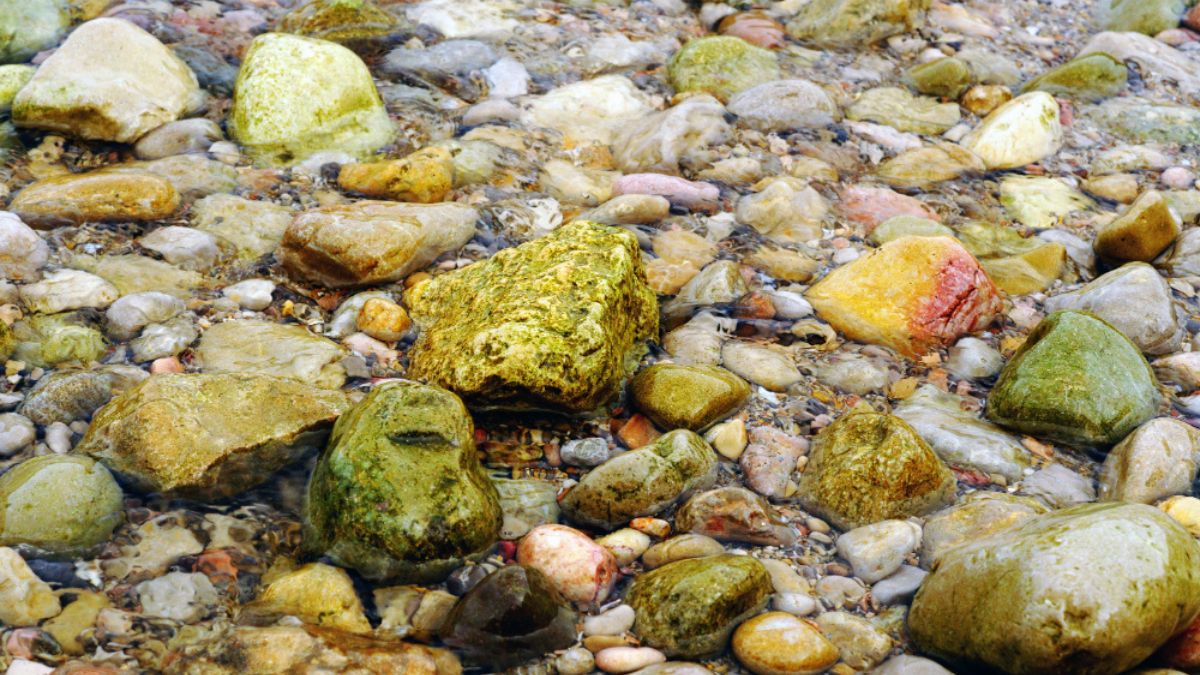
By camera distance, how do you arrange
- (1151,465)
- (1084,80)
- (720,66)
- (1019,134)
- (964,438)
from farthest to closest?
1. (1084,80)
2. (720,66)
3. (1019,134)
4. (964,438)
5. (1151,465)

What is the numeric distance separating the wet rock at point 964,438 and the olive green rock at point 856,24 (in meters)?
4.18

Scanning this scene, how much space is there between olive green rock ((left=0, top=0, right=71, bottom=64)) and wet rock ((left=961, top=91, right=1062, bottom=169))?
5.84m

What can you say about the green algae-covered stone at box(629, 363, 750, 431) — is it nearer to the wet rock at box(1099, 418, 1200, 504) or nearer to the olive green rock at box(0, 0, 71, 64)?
the wet rock at box(1099, 418, 1200, 504)

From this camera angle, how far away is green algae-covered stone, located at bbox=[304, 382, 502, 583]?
3.09 m

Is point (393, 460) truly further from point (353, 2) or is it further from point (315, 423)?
point (353, 2)

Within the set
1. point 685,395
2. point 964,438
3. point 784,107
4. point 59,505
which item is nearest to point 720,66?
point 784,107

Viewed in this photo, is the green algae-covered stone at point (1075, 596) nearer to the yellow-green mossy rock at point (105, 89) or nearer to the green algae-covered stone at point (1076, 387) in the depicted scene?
the green algae-covered stone at point (1076, 387)

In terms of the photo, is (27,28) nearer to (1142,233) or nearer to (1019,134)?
(1019,134)

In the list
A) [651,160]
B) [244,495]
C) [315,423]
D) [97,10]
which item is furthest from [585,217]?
[97,10]

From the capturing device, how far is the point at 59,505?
3.09m

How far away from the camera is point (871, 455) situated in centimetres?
349

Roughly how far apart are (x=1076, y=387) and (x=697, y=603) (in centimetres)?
188

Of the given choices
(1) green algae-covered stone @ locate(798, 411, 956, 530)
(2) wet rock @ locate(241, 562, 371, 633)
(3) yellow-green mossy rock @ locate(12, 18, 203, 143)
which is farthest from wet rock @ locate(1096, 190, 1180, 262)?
(3) yellow-green mossy rock @ locate(12, 18, 203, 143)

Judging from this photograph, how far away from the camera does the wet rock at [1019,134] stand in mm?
6129
